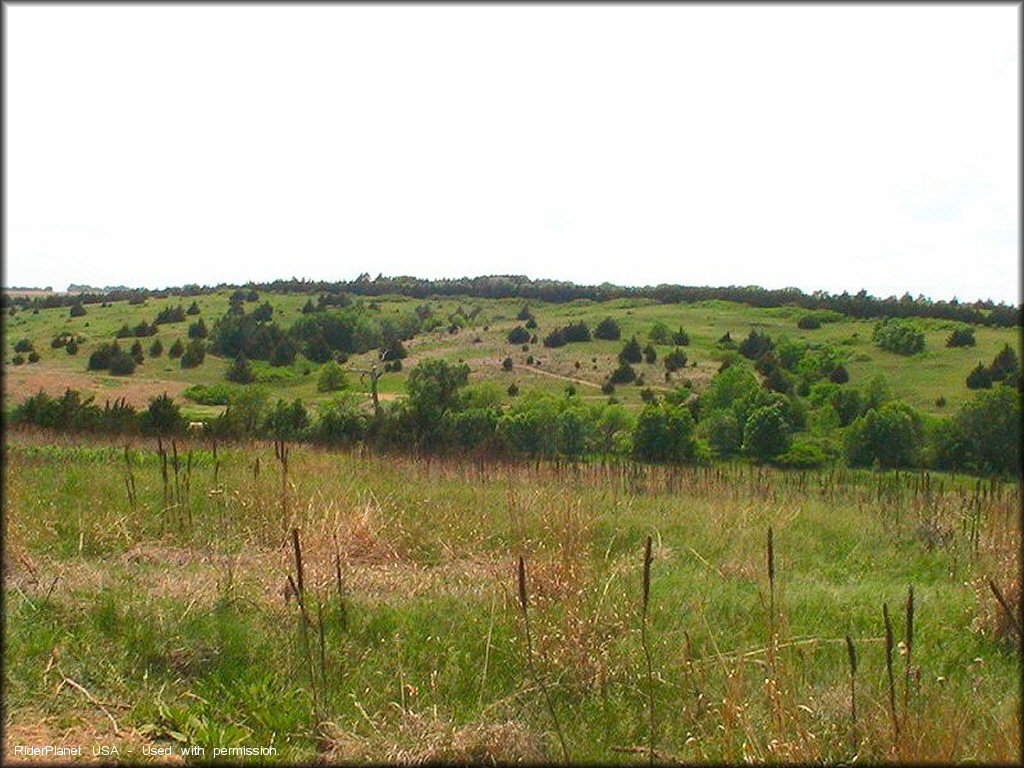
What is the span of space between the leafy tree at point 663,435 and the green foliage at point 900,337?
16.9m

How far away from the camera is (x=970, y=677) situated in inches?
183

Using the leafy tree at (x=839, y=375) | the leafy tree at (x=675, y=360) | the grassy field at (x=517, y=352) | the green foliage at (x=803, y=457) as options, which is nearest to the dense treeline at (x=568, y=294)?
the grassy field at (x=517, y=352)

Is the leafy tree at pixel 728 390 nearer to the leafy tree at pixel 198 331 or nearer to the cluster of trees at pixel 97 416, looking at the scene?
the cluster of trees at pixel 97 416

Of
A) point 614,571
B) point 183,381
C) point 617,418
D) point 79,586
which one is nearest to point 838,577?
point 614,571

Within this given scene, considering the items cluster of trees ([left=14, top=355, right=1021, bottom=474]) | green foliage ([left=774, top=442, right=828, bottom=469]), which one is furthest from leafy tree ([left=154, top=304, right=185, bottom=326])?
green foliage ([left=774, top=442, right=828, bottom=469])

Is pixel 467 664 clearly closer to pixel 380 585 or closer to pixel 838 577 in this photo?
pixel 380 585

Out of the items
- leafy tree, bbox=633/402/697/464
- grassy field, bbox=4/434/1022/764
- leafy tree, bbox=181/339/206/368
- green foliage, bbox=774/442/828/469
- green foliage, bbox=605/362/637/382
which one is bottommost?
green foliage, bbox=774/442/828/469

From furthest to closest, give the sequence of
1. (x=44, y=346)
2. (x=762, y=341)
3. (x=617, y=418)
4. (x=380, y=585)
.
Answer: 1. (x=762, y=341)
2. (x=44, y=346)
3. (x=617, y=418)
4. (x=380, y=585)

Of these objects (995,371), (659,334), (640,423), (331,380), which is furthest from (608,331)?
(995,371)

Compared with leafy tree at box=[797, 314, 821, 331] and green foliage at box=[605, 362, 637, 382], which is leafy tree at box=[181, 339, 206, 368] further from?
leafy tree at box=[797, 314, 821, 331]

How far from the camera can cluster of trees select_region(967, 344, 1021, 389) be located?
75.2ft

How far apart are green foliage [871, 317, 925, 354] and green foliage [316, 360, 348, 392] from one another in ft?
92.8

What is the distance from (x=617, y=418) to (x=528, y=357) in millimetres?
14017

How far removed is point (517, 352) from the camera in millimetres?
42812
